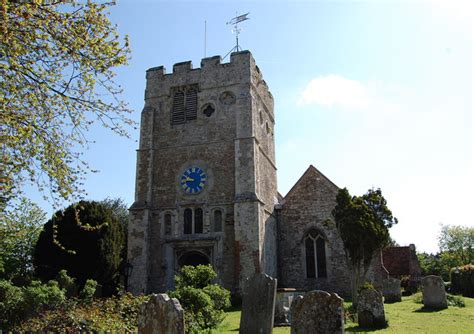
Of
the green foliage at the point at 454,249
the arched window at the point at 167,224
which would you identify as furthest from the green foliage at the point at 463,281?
the green foliage at the point at 454,249

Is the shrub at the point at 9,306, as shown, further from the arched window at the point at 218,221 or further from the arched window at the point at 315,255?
the arched window at the point at 315,255

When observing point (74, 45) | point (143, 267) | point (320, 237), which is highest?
point (74, 45)

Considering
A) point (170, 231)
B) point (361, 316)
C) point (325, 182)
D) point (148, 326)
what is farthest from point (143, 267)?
point (148, 326)

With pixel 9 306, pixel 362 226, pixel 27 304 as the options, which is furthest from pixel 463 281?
pixel 9 306

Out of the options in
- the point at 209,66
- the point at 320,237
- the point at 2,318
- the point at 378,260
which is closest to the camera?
A: the point at 2,318

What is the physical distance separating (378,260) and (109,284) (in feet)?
43.7

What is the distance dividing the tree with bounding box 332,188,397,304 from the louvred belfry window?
10.2 metres

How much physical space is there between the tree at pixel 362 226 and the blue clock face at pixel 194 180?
25.6 ft

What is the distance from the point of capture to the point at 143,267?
20438mm

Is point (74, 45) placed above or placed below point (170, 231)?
above

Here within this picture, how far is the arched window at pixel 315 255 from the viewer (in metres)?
21.0

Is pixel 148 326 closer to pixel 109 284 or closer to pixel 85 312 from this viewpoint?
pixel 85 312

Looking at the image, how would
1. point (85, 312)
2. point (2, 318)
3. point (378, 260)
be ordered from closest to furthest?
point (85, 312) < point (2, 318) < point (378, 260)

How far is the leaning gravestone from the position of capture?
619 cm
